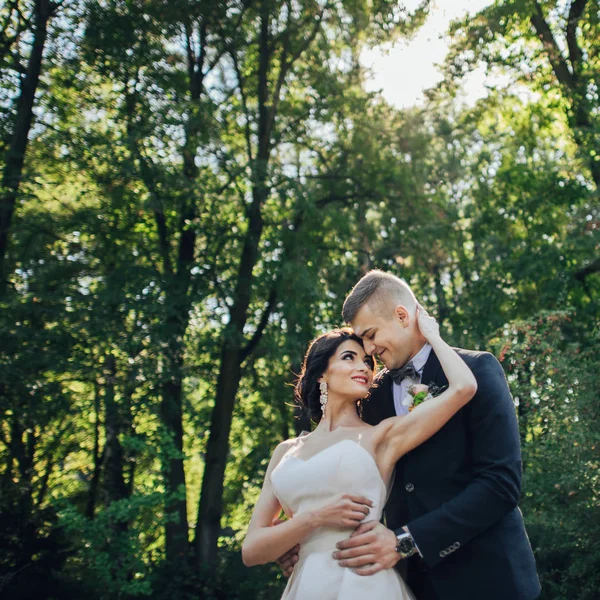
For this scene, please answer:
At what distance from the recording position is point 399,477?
379 centimetres

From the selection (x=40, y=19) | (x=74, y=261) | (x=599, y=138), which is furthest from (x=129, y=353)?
(x=599, y=138)

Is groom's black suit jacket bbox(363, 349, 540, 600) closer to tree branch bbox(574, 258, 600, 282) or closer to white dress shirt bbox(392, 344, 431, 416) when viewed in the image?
white dress shirt bbox(392, 344, 431, 416)

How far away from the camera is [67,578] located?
38.4 feet

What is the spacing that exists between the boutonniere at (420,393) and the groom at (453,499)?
0.03 m

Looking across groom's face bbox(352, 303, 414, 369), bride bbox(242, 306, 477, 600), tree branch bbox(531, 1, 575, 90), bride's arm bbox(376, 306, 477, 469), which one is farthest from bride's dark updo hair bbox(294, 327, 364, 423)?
tree branch bbox(531, 1, 575, 90)

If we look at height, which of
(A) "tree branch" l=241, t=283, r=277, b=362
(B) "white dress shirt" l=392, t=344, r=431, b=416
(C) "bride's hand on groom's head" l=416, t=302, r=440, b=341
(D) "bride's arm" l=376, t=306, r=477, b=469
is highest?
(A) "tree branch" l=241, t=283, r=277, b=362

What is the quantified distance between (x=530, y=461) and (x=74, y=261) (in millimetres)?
8798

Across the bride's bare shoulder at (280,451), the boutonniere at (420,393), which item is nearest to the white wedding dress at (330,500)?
the bride's bare shoulder at (280,451)

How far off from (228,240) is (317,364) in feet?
36.5

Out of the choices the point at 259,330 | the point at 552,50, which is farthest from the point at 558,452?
the point at 552,50

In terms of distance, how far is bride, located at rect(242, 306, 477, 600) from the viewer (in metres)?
3.57

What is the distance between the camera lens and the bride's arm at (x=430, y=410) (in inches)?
135

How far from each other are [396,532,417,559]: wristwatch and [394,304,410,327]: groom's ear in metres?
1.04

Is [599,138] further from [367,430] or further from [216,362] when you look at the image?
[367,430]
